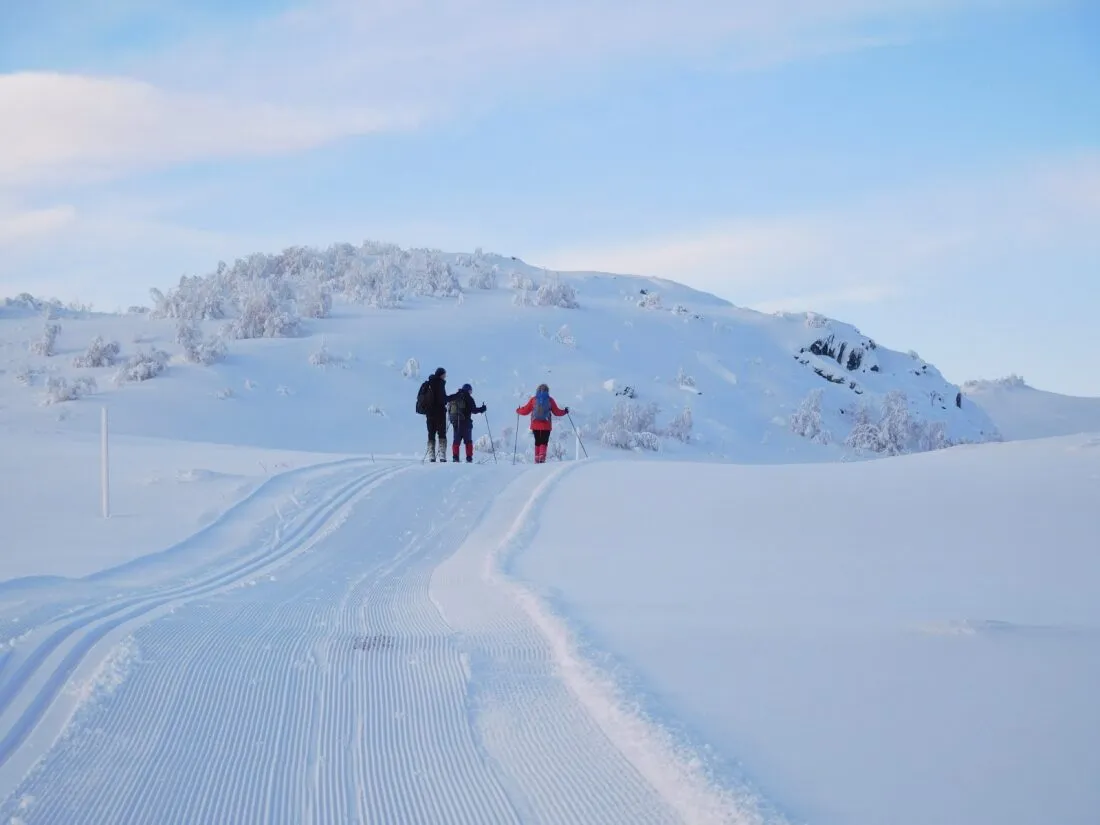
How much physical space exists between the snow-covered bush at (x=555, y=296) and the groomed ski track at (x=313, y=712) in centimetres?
3321

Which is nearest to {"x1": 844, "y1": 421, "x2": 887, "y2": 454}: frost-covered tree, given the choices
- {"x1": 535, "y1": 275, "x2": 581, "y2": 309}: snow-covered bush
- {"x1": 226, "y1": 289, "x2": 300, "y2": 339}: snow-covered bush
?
{"x1": 535, "y1": 275, "x2": 581, "y2": 309}: snow-covered bush

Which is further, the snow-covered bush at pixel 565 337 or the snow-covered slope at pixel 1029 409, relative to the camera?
the snow-covered slope at pixel 1029 409

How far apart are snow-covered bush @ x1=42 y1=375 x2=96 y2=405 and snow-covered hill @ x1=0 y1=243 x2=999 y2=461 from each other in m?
0.07

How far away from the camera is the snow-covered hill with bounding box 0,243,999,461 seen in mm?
27797

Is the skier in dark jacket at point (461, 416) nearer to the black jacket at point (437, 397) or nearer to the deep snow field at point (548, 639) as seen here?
the black jacket at point (437, 397)

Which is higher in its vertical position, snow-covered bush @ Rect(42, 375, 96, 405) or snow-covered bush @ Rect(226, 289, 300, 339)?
snow-covered bush @ Rect(226, 289, 300, 339)

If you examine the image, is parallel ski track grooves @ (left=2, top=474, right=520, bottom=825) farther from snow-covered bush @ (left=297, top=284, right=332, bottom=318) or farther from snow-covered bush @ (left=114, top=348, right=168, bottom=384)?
snow-covered bush @ (left=297, top=284, right=332, bottom=318)

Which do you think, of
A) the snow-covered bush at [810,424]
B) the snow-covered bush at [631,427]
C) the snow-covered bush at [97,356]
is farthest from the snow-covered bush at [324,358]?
the snow-covered bush at [810,424]

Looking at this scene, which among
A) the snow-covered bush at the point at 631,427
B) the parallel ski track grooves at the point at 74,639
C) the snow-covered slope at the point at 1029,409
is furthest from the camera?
the snow-covered slope at the point at 1029,409

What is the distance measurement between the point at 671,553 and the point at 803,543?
1.40 meters

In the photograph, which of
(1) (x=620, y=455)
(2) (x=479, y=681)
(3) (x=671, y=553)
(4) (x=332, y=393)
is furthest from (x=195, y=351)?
(2) (x=479, y=681)

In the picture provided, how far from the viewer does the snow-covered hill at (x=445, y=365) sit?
2780 cm

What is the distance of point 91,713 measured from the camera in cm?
485

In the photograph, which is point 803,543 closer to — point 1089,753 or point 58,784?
point 1089,753
